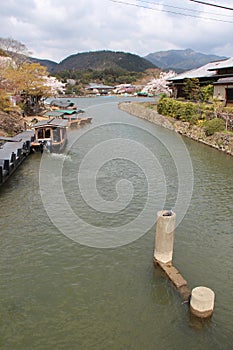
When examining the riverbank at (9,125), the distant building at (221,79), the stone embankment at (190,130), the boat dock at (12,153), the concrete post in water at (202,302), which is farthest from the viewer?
the distant building at (221,79)

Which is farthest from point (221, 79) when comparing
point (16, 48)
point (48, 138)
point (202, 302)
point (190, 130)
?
point (16, 48)

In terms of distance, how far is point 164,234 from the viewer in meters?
7.13

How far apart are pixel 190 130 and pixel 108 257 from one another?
21.3 m

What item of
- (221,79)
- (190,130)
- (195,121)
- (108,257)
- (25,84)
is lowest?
(108,257)

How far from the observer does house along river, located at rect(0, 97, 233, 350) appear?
19.2 feet

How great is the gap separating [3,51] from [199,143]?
46087 millimetres

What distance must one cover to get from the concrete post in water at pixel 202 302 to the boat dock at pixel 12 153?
10.3 meters

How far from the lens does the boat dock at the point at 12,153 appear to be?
14289mm

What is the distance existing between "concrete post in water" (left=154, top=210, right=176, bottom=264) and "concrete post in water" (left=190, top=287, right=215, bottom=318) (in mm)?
1610

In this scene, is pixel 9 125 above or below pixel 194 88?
below

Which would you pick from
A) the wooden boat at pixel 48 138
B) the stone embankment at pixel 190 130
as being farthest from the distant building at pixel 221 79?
the wooden boat at pixel 48 138

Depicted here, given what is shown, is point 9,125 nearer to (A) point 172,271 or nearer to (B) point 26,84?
(B) point 26,84

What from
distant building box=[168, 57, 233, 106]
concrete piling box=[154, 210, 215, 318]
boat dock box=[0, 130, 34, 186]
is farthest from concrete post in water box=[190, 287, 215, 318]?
distant building box=[168, 57, 233, 106]

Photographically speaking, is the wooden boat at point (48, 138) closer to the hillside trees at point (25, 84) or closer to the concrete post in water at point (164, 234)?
the hillside trees at point (25, 84)
